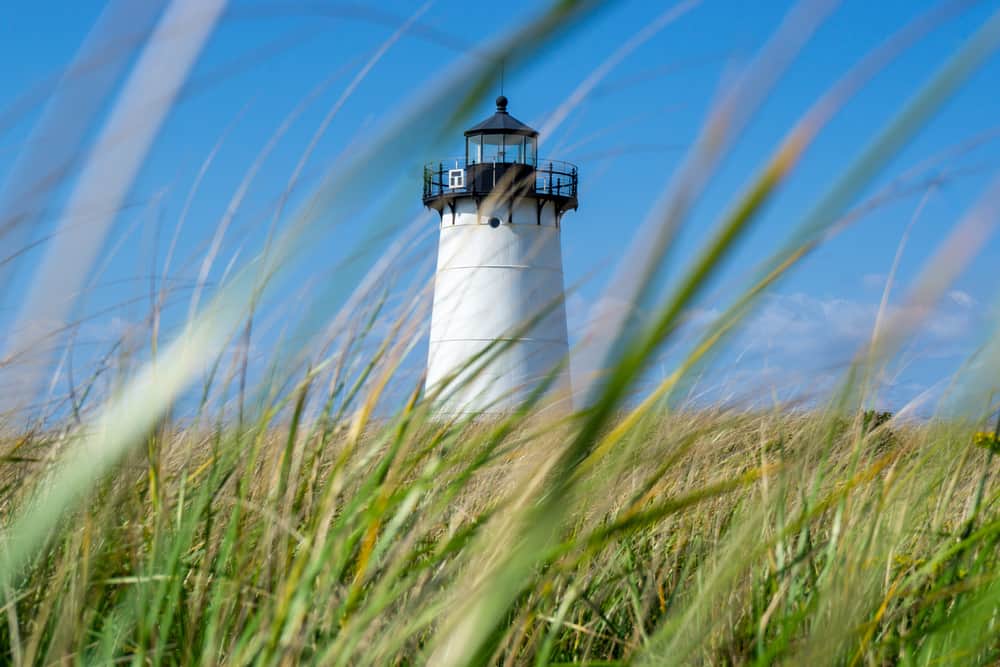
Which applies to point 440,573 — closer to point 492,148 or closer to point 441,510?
point 441,510

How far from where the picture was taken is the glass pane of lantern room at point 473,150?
1670cm

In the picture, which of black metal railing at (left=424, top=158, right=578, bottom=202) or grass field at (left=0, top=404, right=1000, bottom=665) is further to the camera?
black metal railing at (left=424, top=158, right=578, bottom=202)

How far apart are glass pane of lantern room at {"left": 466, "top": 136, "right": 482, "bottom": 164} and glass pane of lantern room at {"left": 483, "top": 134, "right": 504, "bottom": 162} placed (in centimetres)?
13

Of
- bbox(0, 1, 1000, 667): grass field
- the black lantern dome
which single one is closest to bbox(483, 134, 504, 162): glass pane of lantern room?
the black lantern dome

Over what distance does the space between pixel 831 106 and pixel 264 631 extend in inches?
26.8

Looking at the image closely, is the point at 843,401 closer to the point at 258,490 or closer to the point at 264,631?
the point at 264,631

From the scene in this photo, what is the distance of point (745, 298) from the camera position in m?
0.70

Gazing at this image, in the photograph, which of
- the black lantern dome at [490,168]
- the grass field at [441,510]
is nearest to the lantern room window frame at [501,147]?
the black lantern dome at [490,168]

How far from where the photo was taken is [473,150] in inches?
665

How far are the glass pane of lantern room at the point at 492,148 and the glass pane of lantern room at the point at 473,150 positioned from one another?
125 millimetres

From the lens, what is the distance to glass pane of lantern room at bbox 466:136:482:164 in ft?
54.8

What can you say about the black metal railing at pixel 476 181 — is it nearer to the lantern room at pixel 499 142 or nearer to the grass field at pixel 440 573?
the lantern room at pixel 499 142

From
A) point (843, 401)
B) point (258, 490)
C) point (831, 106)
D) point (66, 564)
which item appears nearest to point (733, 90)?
point (831, 106)

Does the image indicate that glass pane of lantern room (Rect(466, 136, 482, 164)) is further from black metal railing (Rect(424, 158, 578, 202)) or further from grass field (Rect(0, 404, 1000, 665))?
grass field (Rect(0, 404, 1000, 665))
